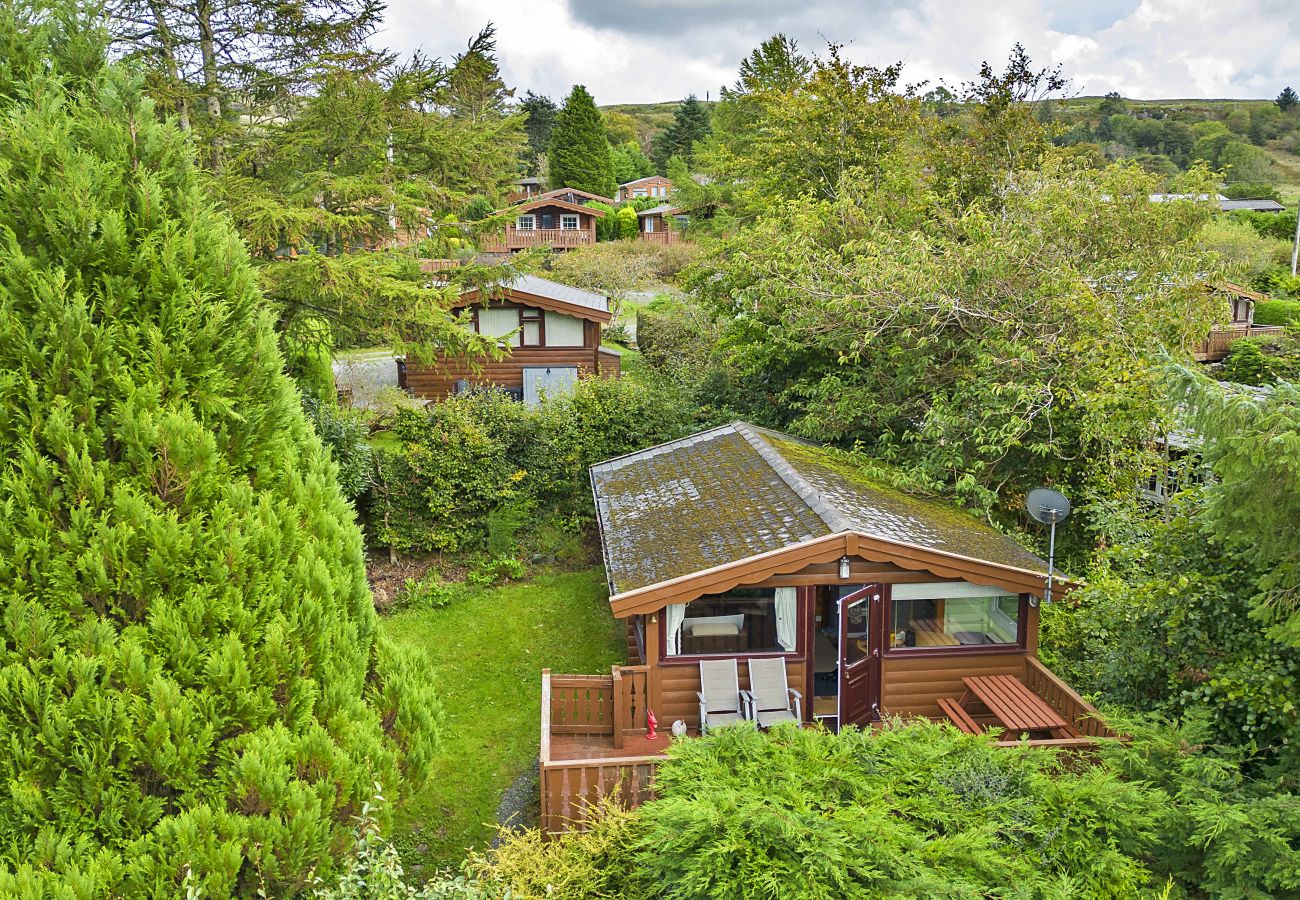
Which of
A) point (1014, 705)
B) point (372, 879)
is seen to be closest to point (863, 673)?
point (1014, 705)

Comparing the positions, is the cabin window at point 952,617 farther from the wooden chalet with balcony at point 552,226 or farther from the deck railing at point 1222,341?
the wooden chalet with balcony at point 552,226

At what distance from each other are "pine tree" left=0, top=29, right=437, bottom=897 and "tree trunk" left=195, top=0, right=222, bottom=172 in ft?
42.2

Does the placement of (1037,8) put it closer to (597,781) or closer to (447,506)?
(447,506)

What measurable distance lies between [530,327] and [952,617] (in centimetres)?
1720

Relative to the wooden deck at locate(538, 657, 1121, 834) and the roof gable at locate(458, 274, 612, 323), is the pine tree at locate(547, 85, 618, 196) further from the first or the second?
the wooden deck at locate(538, 657, 1121, 834)

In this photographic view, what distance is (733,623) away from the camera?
10.2 meters

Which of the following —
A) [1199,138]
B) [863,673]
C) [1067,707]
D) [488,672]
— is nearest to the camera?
[1067,707]

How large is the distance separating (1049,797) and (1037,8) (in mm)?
22709

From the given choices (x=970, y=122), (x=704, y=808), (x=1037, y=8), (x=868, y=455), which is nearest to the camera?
(x=704, y=808)

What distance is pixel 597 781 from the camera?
26.2 ft

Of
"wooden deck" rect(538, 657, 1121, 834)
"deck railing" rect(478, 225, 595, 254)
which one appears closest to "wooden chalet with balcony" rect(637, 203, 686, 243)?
"deck railing" rect(478, 225, 595, 254)

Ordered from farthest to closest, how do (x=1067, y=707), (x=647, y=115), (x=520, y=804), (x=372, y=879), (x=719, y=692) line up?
1. (x=647, y=115)
2. (x=719, y=692)
3. (x=1067, y=707)
4. (x=520, y=804)
5. (x=372, y=879)

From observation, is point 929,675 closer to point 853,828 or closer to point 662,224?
point 853,828

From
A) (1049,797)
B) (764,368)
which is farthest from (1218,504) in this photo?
(764,368)
